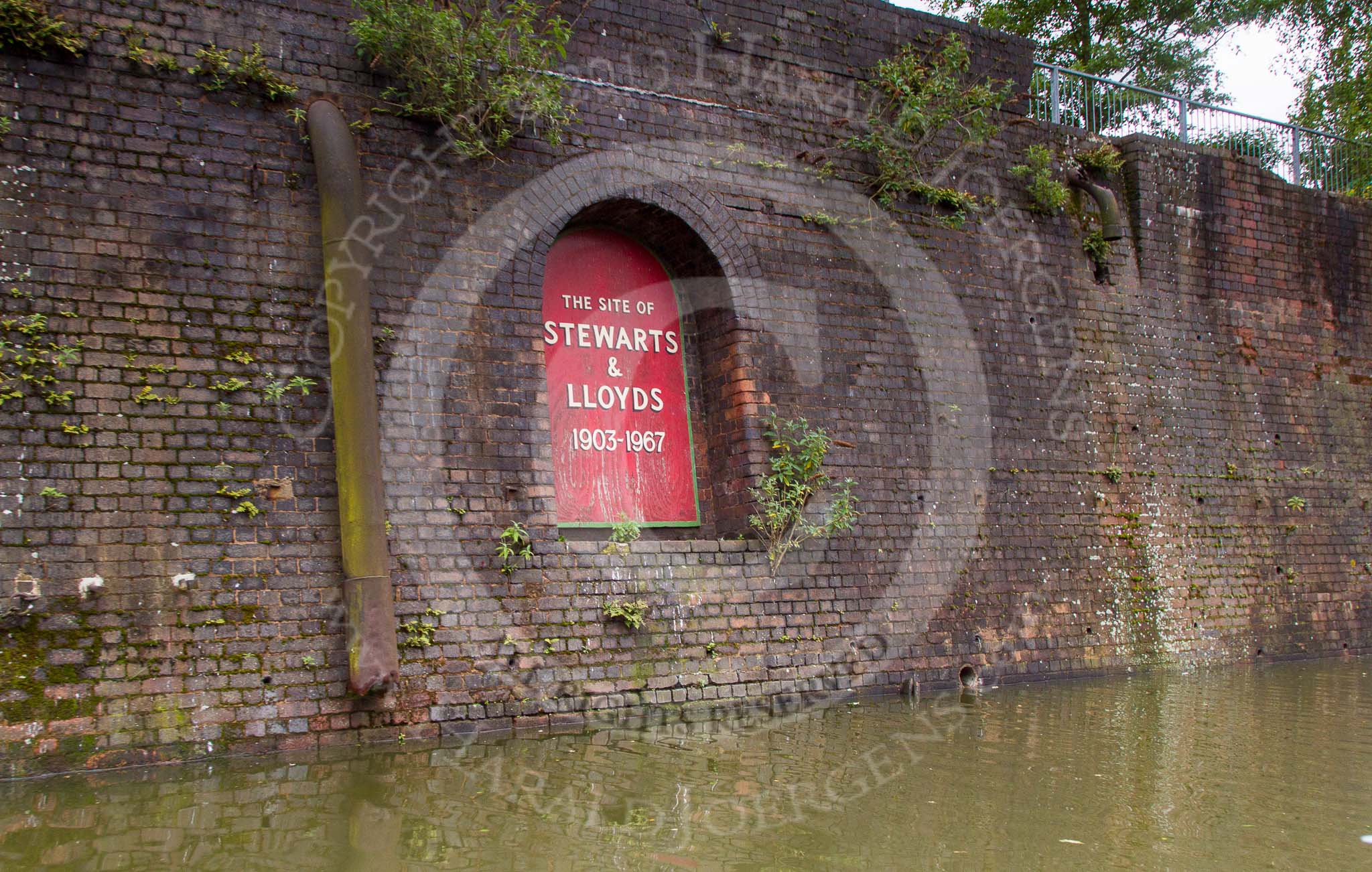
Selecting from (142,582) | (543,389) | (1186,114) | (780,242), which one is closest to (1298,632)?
(1186,114)

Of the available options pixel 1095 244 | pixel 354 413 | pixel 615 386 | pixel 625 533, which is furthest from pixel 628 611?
pixel 1095 244

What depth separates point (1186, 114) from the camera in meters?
12.2

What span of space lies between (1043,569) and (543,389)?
4.69 m

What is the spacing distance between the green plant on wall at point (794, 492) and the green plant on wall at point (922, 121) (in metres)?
2.26

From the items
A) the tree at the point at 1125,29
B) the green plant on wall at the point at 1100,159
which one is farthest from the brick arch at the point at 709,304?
the tree at the point at 1125,29

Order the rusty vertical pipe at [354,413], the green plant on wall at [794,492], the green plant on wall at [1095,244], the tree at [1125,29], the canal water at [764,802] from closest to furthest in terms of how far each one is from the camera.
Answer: the canal water at [764,802] < the rusty vertical pipe at [354,413] < the green plant on wall at [794,492] < the green plant on wall at [1095,244] < the tree at [1125,29]

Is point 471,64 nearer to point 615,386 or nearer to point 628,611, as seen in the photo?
point 615,386

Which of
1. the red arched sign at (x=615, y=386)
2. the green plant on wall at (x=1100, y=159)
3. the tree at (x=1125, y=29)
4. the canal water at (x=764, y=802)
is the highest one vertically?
the tree at (x=1125, y=29)

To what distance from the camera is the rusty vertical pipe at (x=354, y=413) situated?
249 inches

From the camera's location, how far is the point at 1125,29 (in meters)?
18.3

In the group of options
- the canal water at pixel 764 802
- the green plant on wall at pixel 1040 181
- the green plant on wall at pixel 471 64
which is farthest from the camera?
the green plant on wall at pixel 1040 181

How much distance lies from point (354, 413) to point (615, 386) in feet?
7.53

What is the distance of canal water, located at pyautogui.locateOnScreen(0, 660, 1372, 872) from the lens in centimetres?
418

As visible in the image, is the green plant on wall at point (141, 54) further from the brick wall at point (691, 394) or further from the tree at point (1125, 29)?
the tree at point (1125, 29)
